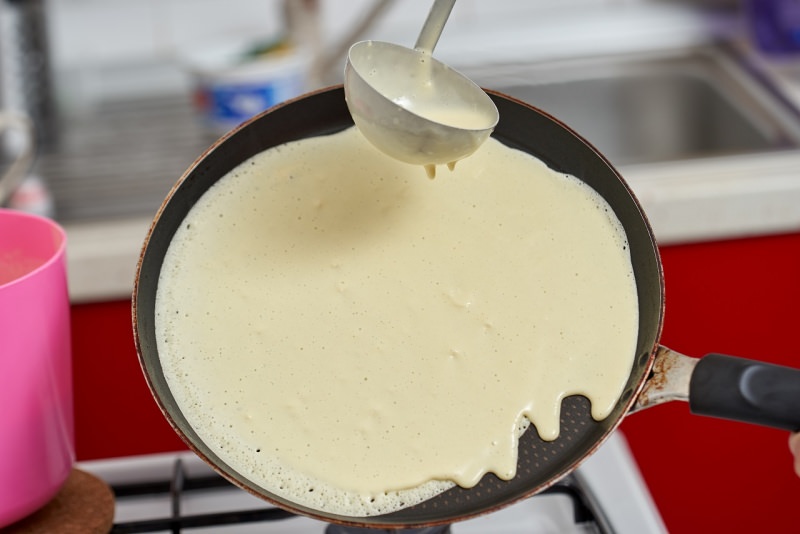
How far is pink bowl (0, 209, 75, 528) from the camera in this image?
24.5 inches

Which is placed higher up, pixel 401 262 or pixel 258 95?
pixel 401 262

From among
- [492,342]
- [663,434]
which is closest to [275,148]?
[492,342]

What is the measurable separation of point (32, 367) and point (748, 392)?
16.9 inches

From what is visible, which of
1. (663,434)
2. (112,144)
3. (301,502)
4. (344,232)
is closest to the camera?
(301,502)

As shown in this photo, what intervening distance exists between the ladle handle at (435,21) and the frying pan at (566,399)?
67mm

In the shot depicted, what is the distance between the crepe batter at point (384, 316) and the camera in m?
0.66

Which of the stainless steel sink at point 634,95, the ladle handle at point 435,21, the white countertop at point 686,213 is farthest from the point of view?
the stainless steel sink at point 634,95

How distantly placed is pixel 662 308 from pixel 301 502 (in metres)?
0.26

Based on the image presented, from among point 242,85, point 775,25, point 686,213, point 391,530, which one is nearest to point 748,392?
point 391,530

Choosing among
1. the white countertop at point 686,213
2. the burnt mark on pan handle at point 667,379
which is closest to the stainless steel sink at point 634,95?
the white countertop at point 686,213

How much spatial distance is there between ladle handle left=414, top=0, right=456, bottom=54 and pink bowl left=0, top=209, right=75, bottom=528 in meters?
0.28

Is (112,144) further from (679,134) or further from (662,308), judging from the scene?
(662,308)

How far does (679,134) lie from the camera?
157 centimetres

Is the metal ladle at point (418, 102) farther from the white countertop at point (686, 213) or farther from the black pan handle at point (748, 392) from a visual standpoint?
the white countertop at point (686, 213)
